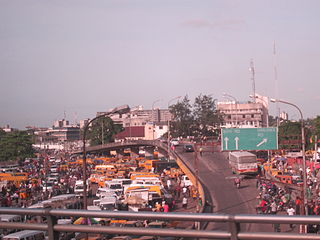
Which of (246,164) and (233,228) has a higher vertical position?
(233,228)

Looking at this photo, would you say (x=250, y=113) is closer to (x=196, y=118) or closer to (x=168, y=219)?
(x=196, y=118)

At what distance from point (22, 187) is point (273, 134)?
18.2m

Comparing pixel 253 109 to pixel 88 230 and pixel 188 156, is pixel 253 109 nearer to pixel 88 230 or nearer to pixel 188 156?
pixel 188 156

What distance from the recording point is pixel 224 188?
2698 centimetres

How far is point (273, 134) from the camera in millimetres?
29594

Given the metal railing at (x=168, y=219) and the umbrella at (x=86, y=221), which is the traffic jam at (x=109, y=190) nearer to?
the umbrella at (x=86, y=221)

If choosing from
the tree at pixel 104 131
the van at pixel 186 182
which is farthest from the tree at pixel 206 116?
the van at pixel 186 182

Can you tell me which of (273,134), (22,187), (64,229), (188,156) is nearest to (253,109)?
(188,156)

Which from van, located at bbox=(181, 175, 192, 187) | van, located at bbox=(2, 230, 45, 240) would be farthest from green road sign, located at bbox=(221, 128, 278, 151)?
van, located at bbox=(2, 230, 45, 240)

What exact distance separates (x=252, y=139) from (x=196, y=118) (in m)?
46.0

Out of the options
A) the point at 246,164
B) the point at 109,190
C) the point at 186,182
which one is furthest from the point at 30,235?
the point at 246,164

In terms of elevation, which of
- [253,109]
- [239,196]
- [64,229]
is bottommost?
[239,196]

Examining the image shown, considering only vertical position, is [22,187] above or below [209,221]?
below

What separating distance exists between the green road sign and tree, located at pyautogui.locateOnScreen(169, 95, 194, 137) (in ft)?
147
